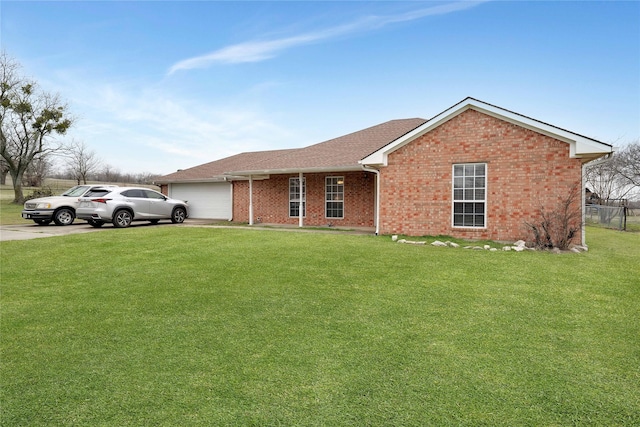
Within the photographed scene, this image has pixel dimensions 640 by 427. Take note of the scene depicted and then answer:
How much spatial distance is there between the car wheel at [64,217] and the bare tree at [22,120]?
21495 mm

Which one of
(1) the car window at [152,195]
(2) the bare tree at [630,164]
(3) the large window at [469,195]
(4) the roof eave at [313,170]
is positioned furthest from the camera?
(2) the bare tree at [630,164]

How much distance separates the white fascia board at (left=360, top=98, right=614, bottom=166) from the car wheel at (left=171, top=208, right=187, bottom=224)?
391 inches

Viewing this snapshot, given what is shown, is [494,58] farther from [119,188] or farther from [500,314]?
[119,188]

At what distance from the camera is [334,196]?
1608 centimetres

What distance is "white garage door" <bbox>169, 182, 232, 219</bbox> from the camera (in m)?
20.6

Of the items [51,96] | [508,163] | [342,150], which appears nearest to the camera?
[508,163]

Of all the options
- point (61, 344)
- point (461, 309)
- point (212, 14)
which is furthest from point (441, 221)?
point (212, 14)

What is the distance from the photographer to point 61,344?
3.69 metres

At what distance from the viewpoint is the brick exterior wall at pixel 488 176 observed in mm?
10312

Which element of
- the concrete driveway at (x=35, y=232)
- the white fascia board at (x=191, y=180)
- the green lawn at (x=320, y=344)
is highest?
the white fascia board at (x=191, y=180)

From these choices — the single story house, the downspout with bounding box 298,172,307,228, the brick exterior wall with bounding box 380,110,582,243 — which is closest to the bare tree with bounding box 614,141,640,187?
the single story house

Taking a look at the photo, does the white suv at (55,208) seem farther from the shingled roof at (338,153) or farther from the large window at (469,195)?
the large window at (469,195)

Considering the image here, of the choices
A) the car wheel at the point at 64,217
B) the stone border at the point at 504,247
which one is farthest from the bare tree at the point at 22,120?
the stone border at the point at 504,247

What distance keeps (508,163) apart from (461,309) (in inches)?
301
